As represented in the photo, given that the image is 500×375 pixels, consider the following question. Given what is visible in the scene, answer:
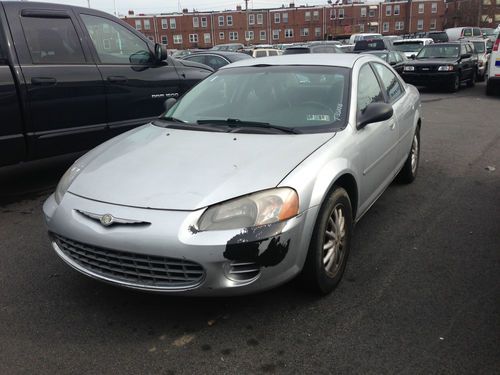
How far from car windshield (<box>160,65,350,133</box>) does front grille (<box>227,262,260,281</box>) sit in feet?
3.96

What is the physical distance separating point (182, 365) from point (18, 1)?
4248 millimetres

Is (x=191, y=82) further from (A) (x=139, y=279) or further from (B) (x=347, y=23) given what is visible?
(B) (x=347, y=23)

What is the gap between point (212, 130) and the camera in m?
3.61

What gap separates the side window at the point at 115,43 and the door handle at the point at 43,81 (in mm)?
758

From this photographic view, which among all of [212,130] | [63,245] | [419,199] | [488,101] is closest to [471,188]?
[419,199]

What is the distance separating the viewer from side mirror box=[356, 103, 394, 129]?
359 cm

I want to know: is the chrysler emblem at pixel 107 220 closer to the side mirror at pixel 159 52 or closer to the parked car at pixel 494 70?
the side mirror at pixel 159 52

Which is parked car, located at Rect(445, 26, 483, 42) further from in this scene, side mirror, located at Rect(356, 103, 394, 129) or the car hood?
the car hood

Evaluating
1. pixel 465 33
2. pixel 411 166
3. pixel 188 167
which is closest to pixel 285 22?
pixel 465 33

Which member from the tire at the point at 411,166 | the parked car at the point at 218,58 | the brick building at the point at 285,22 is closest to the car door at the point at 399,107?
the tire at the point at 411,166

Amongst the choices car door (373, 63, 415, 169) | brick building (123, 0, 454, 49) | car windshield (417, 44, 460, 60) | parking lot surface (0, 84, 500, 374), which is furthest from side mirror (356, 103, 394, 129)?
brick building (123, 0, 454, 49)

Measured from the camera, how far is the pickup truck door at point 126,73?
5.54 m

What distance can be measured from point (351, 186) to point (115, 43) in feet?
12.2

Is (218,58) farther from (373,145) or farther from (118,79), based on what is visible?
(373,145)
